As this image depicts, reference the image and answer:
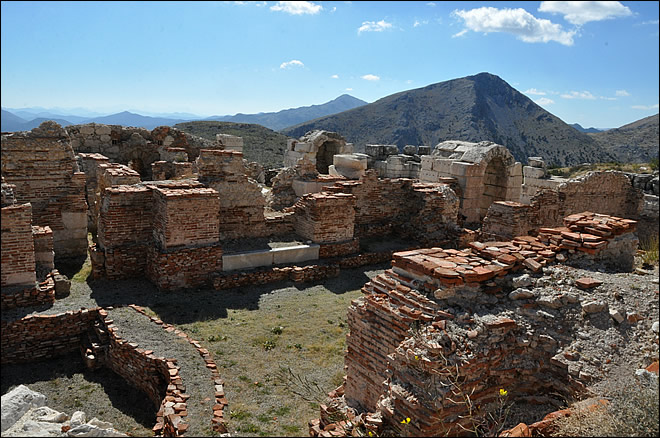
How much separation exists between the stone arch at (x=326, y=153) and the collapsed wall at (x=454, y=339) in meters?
13.1

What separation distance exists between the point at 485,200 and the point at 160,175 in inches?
414

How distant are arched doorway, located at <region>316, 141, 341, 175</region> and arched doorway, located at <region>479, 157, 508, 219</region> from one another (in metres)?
5.72

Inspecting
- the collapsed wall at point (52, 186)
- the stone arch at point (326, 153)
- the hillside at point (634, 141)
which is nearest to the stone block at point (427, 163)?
the stone arch at point (326, 153)

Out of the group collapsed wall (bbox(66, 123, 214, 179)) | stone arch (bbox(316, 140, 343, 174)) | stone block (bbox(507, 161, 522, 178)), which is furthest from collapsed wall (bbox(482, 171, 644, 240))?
A: collapsed wall (bbox(66, 123, 214, 179))

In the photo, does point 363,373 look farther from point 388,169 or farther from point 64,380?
point 388,169

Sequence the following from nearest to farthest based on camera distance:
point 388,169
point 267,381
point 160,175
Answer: point 267,381, point 160,175, point 388,169

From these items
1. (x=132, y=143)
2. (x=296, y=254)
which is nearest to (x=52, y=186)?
(x=296, y=254)

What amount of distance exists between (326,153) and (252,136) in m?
33.9

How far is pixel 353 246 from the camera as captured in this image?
10.8m

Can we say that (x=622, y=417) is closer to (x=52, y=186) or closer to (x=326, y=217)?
(x=326, y=217)

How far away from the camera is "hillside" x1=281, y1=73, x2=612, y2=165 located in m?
60.2

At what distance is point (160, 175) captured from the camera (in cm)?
1498

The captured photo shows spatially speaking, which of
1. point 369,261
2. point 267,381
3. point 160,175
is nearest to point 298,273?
point 369,261

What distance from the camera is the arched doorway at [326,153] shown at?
18.2 m
